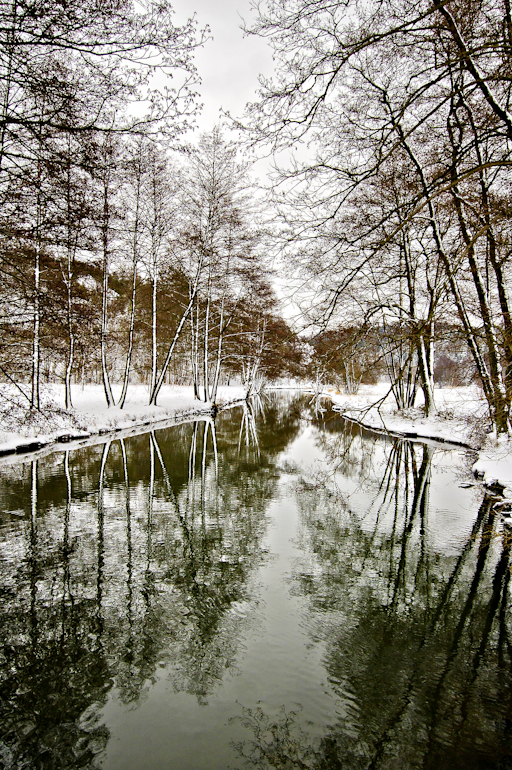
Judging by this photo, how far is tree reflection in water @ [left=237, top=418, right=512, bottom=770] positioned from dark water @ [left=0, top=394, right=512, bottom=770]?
0.02 m

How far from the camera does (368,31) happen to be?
14.0 ft

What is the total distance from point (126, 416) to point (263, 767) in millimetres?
15844

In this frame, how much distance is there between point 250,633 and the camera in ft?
12.0

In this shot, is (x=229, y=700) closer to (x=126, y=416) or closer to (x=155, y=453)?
(x=155, y=453)

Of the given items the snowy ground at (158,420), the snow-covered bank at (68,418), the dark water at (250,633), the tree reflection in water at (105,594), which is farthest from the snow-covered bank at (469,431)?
the snow-covered bank at (68,418)

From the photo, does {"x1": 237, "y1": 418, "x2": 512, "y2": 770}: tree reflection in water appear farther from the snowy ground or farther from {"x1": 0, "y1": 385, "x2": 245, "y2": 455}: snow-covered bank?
{"x1": 0, "y1": 385, "x2": 245, "y2": 455}: snow-covered bank

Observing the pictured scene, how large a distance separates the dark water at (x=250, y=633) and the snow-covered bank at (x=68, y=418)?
1721 millimetres

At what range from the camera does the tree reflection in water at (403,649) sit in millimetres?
2549

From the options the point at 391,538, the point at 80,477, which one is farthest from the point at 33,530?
the point at 391,538

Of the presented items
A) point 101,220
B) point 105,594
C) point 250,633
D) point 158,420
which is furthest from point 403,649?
point 158,420

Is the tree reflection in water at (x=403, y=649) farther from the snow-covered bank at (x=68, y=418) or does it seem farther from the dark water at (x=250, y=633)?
the snow-covered bank at (x=68, y=418)

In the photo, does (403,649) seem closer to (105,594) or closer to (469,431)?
(105,594)

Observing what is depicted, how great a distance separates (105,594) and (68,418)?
8.62 m

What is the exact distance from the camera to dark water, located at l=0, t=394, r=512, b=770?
2.59m
